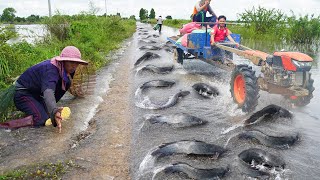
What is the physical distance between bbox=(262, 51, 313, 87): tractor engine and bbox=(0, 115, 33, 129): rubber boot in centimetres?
A: 379

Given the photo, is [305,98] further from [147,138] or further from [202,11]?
[202,11]

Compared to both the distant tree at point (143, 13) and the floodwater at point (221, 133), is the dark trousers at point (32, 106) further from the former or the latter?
the distant tree at point (143, 13)

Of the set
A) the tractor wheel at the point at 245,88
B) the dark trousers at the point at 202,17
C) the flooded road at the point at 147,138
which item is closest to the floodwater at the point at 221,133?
the flooded road at the point at 147,138

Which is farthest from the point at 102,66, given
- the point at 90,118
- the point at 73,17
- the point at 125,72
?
the point at 73,17

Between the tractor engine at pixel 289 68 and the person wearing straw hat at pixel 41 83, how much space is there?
9.56 feet

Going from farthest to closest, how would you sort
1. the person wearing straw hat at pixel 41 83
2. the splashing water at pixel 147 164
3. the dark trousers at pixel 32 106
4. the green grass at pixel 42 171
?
the dark trousers at pixel 32 106, the person wearing straw hat at pixel 41 83, the splashing water at pixel 147 164, the green grass at pixel 42 171

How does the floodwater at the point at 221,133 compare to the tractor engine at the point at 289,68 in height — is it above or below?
below

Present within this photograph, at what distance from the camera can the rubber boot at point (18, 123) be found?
4797 mm

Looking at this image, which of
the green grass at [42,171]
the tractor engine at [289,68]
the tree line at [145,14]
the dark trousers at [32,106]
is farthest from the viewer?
the tree line at [145,14]

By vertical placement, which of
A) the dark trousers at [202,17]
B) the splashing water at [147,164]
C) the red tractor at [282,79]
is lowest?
the splashing water at [147,164]

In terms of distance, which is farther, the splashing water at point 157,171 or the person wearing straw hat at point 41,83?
the person wearing straw hat at point 41,83

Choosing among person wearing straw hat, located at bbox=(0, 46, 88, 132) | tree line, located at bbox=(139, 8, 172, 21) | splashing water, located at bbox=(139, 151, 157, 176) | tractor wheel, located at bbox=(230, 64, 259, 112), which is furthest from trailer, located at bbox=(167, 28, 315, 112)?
tree line, located at bbox=(139, 8, 172, 21)

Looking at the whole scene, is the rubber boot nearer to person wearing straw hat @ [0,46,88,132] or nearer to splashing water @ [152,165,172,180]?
person wearing straw hat @ [0,46,88,132]

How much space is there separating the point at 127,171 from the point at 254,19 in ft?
61.1
